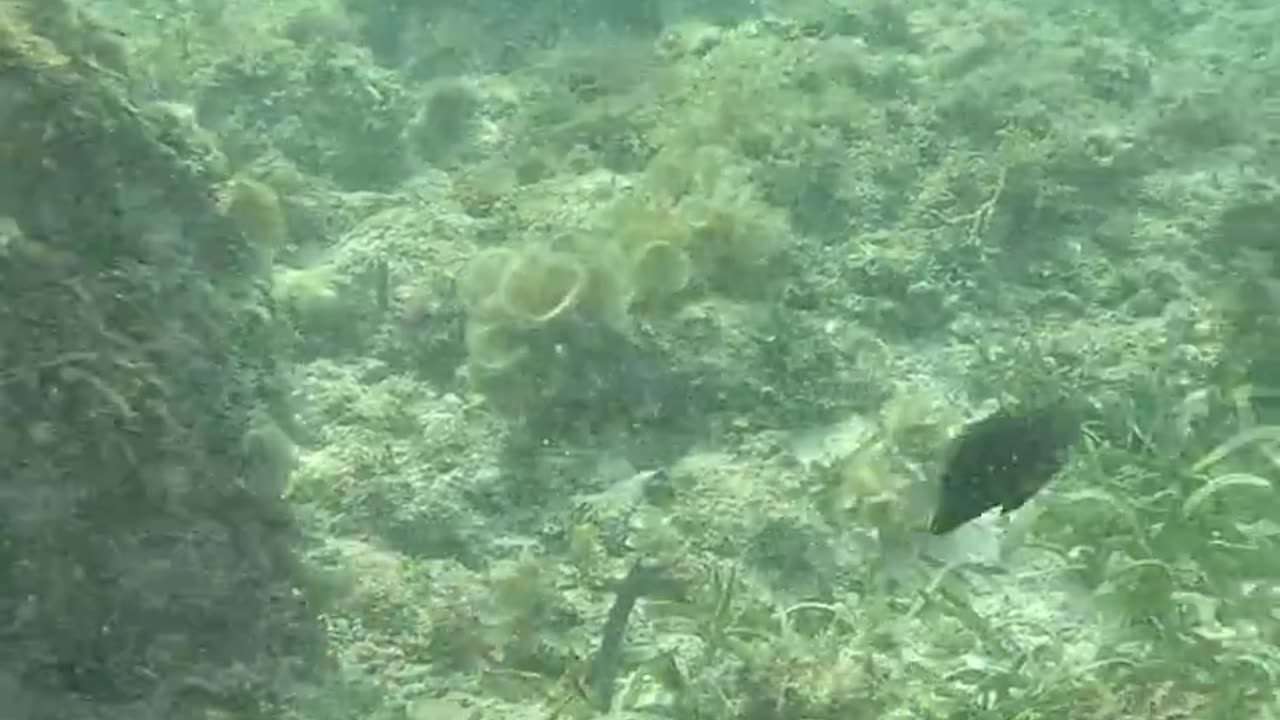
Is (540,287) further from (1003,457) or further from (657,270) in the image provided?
(1003,457)

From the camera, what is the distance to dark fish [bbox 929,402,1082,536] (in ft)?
11.7

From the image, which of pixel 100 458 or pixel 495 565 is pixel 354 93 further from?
pixel 100 458

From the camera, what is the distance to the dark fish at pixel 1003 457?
3.57m

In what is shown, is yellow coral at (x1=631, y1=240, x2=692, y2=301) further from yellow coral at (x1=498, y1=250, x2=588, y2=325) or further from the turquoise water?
yellow coral at (x1=498, y1=250, x2=588, y2=325)

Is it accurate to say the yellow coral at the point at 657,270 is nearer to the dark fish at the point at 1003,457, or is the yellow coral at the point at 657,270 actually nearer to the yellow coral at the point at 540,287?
the yellow coral at the point at 540,287

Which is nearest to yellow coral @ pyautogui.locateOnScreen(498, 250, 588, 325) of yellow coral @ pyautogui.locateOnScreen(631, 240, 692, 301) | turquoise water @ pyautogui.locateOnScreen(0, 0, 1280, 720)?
turquoise water @ pyautogui.locateOnScreen(0, 0, 1280, 720)

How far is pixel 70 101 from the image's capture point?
4285 millimetres

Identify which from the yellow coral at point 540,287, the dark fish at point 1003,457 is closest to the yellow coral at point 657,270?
the yellow coral at point 540,287

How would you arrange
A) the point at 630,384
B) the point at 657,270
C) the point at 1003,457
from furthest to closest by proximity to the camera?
the point at 657,270 < the point at 630,384 < the point at 1003,457

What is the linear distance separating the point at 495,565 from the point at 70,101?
2208mm

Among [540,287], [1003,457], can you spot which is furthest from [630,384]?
[1003,457]

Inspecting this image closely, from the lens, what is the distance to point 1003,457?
3.57 m

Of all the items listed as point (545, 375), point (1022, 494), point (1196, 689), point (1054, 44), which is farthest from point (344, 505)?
point (1054, 44)

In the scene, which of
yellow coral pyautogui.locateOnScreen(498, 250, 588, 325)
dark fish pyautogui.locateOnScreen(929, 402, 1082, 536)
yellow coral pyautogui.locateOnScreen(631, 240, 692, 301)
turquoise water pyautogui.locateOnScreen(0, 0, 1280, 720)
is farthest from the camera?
yellow coral pyautogui.locateOnScreen(631, 240, 692, 301)
